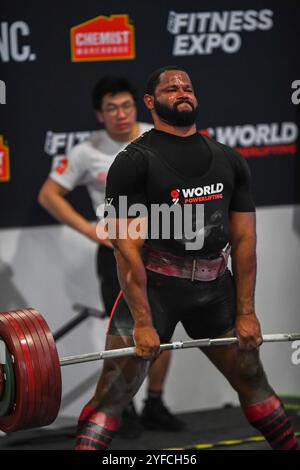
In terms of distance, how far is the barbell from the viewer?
3.72 m

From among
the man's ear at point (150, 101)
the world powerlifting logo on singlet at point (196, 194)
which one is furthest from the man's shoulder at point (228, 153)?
the man's ear at point (150, 101)

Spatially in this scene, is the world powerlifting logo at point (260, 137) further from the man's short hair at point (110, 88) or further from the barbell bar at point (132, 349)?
the barbell bar at point (132, 349)

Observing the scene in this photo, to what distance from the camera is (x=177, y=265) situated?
12.8 ft

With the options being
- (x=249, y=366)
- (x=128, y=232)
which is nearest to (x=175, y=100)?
(x=128, y=232)

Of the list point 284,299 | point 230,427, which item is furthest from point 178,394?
point 284,299

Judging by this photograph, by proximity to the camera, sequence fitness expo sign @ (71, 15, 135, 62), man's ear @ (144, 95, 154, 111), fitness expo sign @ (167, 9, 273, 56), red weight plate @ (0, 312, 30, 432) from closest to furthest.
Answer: red weight plate @ (0, 312, 30, 432)
man's ear @ (144, 95, 154, 111)
fitness expo sign @ (71, 15, 135, 62)
fitness expo sign @ (167, 9, 273, 56)

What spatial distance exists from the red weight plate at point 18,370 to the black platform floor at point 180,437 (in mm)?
958

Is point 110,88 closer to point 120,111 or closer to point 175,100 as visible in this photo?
point 120,111

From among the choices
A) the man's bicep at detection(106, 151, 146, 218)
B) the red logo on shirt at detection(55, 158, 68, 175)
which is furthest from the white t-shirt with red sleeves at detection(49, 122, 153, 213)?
the man's bicep at detection(106, 151, 146, 218)

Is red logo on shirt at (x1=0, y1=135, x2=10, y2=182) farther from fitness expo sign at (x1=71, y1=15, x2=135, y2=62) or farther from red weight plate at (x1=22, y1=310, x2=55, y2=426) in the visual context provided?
red weight plate at (x1=22, y1=310, x2=55, y2=426)

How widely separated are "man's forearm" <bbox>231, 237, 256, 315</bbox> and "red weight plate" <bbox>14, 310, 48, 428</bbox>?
2.59ft

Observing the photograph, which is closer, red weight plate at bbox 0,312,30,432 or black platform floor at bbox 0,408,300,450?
red weight plate at bbox 0,312,30,432

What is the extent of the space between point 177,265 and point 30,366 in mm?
667

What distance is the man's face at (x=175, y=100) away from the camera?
3.80 metres
